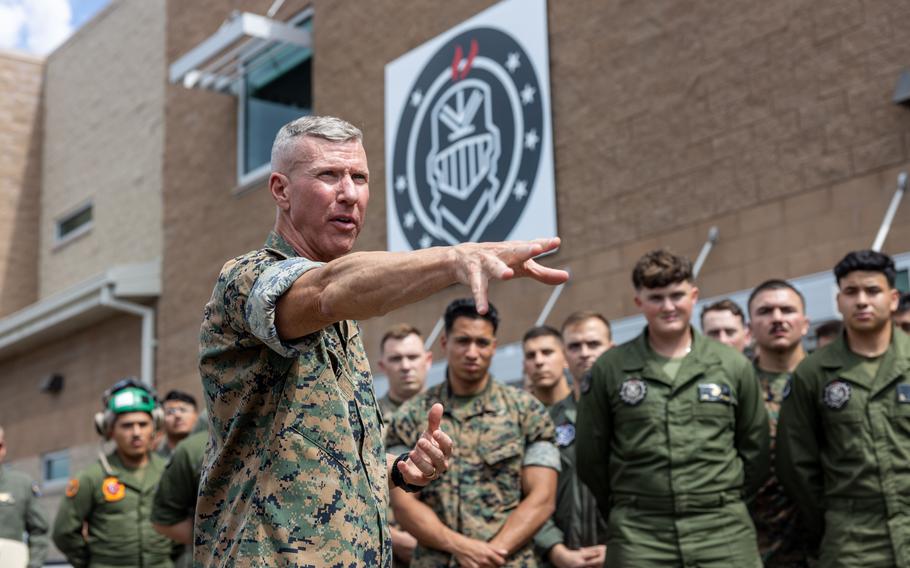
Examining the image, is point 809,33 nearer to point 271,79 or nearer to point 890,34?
point 890,34

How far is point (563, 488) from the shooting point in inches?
221

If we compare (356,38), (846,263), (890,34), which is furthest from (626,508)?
(356,38)

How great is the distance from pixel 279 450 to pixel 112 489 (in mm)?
5046

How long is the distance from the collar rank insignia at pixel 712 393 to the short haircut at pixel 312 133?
259 centimetres

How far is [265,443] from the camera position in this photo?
8.37 ft

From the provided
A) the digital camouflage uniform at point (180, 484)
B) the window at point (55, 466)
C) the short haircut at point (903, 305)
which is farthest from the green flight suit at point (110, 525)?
the window at point (55, 466)

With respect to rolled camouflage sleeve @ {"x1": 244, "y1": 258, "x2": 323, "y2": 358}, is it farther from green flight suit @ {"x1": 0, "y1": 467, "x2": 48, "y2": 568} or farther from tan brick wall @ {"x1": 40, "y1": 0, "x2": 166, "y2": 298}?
tan brick wall @ {"x1": 40, "y1": 0, "x2": 166, "y2": 298}

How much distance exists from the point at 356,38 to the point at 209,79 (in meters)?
2.86

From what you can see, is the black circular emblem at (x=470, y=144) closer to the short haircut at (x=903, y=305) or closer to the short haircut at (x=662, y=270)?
the short haircut at (x=903, y=305)

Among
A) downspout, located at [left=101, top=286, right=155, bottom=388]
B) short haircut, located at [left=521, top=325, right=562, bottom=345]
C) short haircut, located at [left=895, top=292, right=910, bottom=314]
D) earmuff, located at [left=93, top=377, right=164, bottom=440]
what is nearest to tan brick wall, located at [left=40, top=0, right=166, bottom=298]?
downspout, located at [left=101, top=286, right=155, bottom=388]

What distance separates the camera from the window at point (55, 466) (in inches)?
668

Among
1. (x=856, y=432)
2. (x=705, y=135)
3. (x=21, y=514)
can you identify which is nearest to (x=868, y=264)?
(x=856, y=432)

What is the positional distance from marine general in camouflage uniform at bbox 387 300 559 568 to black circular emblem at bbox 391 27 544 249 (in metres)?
4.64

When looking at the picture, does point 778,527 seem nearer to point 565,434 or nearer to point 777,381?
point 777,381
